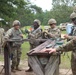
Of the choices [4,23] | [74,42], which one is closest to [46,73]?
[74,42]

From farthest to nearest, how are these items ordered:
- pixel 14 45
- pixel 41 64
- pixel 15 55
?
pixel 15 55 < pixel 14 45 < pixel 41 64

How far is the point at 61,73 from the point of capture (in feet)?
31.3

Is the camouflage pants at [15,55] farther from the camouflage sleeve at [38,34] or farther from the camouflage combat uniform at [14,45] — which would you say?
the camouflage sleeve at [38,34]

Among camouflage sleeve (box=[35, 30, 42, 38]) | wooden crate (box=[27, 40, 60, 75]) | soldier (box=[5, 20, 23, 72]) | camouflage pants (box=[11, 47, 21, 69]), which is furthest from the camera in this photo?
camouflage sleeve (box=[35, 30, 42, 38])

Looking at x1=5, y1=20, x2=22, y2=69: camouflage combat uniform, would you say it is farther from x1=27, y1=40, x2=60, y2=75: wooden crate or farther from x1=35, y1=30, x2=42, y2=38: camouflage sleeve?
x1=27, y1=40, x2=60, y2=75: wooden crate

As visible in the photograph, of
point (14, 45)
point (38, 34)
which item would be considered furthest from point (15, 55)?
point (38, 34)

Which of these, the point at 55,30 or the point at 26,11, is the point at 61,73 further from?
the point at 26,11

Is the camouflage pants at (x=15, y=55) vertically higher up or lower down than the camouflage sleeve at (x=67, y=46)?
lower down

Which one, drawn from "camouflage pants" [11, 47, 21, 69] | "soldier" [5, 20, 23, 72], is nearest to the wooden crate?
"soldier" [5, 20, 23, 72]

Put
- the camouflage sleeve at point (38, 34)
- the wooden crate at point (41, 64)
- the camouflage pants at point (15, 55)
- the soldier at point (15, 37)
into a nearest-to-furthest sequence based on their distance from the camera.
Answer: the wooden crate at point (41, 64) → the soldier at point (15, 37) → the camouflage pants at point (15, 55) → the camouflage sleeve at point (38, 34)

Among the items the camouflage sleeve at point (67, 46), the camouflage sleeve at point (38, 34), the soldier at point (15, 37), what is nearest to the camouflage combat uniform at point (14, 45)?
the soldier at point (15, 37)

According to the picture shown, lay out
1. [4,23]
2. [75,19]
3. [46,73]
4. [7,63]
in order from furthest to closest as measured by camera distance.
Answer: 1. [4,23]
2. [7,63]
3. [75,19]
4. [46,73]

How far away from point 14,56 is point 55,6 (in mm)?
60113

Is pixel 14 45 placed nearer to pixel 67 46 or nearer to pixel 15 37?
pixel 15 37
